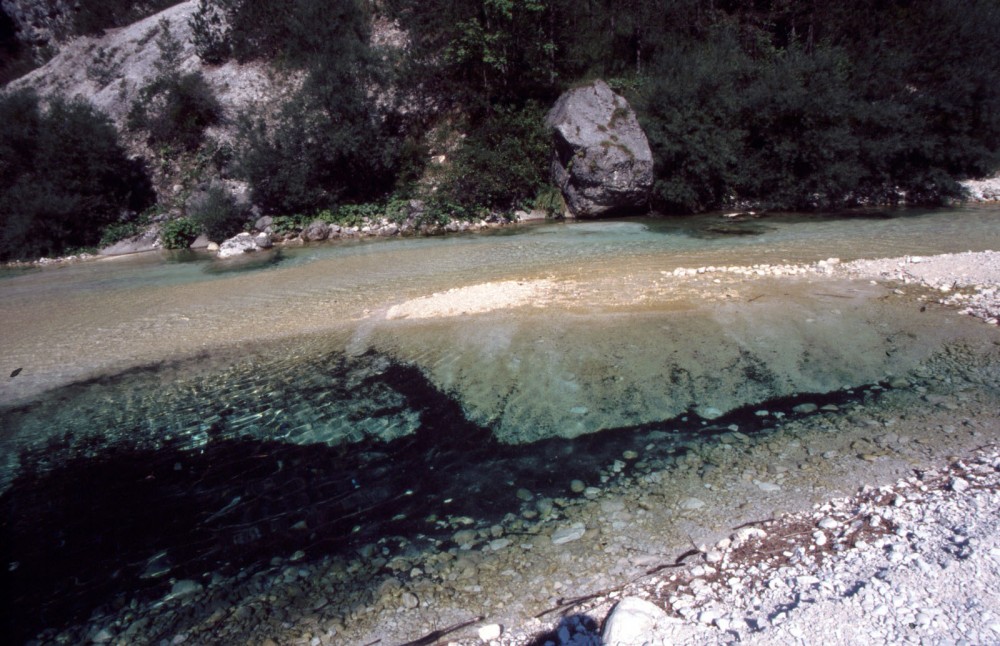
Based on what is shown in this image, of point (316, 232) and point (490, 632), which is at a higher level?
point (490, 632)

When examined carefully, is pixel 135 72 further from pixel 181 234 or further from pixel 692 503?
pixel 692 503

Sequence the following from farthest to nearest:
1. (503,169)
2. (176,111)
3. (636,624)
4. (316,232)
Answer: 1. (176,111)
2. (503,169)
3. (316,232)
4. (636,624)

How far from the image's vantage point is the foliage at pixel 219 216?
62.8ft

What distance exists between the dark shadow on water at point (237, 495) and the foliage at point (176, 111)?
80.0 ft

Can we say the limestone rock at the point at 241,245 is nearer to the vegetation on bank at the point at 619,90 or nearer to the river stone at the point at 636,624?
the vegetation on bank at the point at 619,90

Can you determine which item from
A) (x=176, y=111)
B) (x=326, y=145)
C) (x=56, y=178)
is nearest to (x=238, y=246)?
(x=326, y=145)

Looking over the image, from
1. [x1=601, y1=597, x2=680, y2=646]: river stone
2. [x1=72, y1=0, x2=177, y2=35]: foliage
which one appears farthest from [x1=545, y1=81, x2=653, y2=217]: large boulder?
[x1=72, y1=0, x2=177, y2=35]: foliage

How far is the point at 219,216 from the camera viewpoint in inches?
751

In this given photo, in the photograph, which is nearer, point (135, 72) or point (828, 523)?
point (828, 523)

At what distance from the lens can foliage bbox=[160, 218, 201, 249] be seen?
19781mm

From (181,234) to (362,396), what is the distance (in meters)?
17.7

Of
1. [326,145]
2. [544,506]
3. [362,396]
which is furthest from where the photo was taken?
[326,145]

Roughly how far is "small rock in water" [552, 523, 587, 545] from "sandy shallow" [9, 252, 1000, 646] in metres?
0.01

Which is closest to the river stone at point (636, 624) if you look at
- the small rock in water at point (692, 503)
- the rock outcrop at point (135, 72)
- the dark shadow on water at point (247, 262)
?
the small rock in water at point (692, 503)
